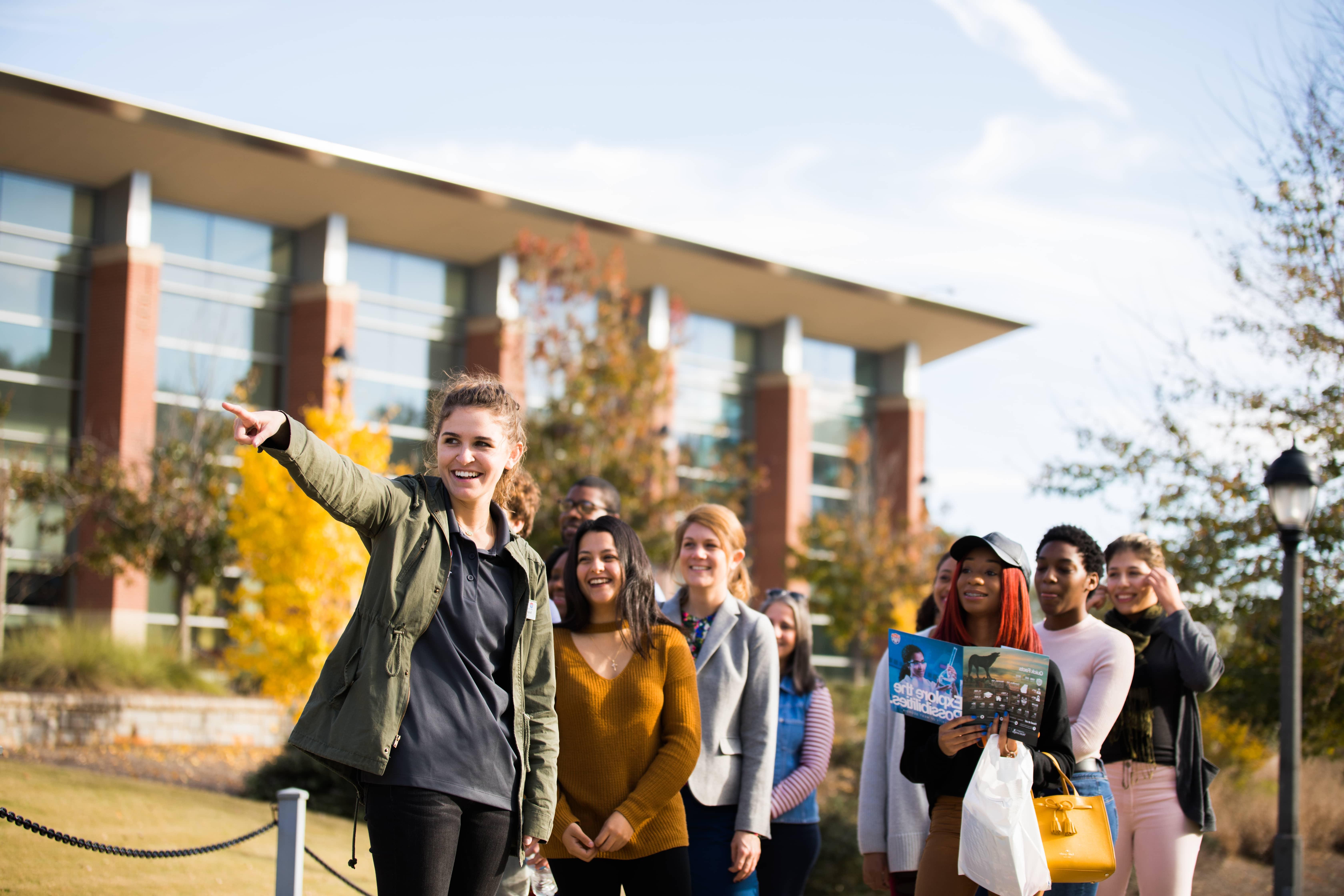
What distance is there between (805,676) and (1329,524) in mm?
7243

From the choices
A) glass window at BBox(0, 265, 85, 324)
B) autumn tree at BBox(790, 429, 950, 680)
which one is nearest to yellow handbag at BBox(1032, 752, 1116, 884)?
autumn tree at BBox(790, 429, 950, 680)

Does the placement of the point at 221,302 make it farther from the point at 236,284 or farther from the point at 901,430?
the point at 901,430

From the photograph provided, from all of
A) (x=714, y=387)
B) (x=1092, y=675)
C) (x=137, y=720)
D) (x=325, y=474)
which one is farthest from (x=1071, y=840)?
(x=714, y=387)

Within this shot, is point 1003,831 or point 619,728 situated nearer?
point 1003,831

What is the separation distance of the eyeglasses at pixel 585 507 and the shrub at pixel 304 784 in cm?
721

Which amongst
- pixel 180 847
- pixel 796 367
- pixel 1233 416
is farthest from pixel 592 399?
pixel 796 367

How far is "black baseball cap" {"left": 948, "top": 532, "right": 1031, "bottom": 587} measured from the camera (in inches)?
162

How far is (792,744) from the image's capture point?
6.02 meters

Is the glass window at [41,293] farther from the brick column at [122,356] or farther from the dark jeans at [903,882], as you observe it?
the dark jeans at [903,882]

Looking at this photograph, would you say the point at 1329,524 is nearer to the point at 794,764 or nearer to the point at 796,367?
the point at 794,764

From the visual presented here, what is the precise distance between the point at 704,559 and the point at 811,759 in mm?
1296

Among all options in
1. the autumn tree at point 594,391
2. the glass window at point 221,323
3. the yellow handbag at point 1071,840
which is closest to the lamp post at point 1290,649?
the yellow handbag at point 1071,840

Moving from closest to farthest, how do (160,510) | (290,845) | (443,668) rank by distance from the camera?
1. (443,668)
2. (290,845)
3. (160,510)

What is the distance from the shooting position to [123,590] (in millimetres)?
26578
